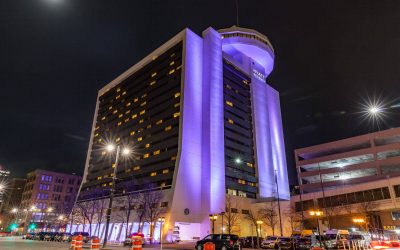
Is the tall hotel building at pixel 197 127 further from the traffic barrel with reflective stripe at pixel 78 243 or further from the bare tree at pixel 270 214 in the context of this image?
the traffic barrel with reflective stripe at pixel 78 243

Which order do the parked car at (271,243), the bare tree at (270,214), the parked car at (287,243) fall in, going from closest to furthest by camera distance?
the parked car at (287,243) < the parked car at (271,243) < the bare tree at (270,214)

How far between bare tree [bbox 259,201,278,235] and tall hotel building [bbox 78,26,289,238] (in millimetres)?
7266

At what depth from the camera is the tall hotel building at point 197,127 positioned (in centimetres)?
7669

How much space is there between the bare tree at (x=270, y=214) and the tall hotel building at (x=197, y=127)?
7.27 metres

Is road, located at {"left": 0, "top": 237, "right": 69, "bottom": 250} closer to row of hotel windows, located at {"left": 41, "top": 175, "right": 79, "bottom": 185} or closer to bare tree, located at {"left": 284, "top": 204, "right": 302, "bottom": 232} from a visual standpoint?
bare tree, located at {"left": 284, "top": 204, "right": 302, "bottom": 232}

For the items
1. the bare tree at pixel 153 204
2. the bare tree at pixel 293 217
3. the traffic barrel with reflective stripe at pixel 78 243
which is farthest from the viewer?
the bare tree at pixel 293 217

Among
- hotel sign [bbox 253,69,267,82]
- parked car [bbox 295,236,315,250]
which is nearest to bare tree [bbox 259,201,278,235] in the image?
parked car [bbox 295,236,315,250]

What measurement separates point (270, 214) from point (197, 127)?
1202 inches

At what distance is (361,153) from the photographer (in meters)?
78.9

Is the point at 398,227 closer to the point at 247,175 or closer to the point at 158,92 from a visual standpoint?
the point at 247,175

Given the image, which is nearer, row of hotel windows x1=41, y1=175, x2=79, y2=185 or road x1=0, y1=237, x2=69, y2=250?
road x1=0, y1=237, x2=69, y2=250

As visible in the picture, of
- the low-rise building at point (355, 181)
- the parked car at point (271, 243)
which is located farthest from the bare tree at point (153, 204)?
the parked car at point (271, 243)

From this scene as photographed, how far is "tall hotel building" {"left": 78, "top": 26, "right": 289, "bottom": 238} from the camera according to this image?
7669cm

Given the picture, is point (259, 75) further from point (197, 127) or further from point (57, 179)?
point (57, 179)
